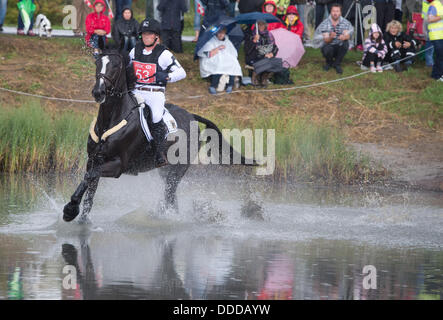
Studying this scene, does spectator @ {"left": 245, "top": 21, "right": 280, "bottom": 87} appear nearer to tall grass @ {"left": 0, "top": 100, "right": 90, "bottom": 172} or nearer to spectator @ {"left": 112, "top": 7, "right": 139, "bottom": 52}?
spectator @ {"left": 112, "top": 7, "right": 139, "bottom": 52}

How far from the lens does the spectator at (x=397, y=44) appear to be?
76.6ft

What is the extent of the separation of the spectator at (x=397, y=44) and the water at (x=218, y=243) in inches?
269

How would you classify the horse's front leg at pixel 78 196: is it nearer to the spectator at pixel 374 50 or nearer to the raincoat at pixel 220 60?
the raincoat at pixel 220 60

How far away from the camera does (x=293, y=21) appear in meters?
24.0

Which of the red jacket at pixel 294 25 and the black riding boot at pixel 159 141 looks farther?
the red jacket at pixel 294 25

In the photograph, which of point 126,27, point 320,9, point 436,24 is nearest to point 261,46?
point 320,9

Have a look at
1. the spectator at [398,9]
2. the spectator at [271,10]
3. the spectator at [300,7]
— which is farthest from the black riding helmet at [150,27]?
the spectator at [398,9]

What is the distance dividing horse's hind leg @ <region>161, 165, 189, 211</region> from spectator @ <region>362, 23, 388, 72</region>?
10108 millimetres

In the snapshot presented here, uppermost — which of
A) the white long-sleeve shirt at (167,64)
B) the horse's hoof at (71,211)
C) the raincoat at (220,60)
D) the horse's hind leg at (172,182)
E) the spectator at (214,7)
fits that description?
the spectator at (214,7)

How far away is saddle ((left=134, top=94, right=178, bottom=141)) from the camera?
42.7ft

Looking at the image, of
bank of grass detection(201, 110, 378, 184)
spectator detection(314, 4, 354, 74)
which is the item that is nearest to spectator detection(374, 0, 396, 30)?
spectator detection(314, 4, 354, 74)

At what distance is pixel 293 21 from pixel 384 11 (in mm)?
2366
